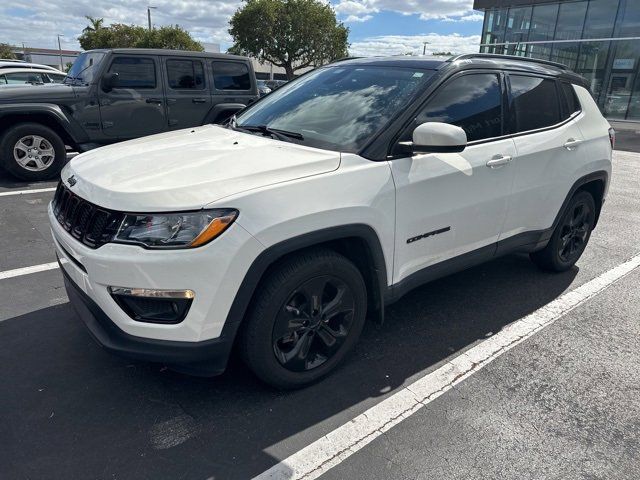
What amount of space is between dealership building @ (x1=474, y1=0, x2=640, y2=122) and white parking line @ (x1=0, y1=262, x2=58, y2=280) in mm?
21638

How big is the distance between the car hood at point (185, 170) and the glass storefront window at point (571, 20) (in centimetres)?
2375

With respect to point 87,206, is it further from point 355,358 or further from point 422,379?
point 422,379

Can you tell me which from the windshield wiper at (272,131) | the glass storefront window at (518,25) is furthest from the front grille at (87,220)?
the glass storefront window at (518,25)

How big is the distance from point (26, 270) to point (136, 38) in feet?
155

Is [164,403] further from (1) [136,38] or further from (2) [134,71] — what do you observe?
(1) [136,38]

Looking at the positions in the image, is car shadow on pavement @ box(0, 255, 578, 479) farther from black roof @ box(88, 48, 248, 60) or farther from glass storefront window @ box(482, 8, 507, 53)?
glass storefront window @ box(482, 8, 507, 53)

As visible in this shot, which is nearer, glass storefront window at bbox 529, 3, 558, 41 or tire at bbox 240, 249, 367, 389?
tire at bbox 240, 249, 367, 389

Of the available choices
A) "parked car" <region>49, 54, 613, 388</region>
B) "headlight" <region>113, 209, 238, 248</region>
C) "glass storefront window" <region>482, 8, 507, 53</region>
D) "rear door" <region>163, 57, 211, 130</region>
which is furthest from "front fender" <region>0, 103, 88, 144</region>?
"glass storefront window" <region>482, 8, 507, 53</region>

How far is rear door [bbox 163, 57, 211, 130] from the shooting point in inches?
311

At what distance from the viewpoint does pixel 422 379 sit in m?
2.77

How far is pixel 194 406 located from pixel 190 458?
14.2 inches

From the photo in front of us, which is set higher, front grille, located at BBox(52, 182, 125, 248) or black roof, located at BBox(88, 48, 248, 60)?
black roof, located at BBox(88, 48, 248, 60)

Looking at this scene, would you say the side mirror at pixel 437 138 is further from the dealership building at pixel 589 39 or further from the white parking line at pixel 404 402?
the dealership building at pixel 589 39

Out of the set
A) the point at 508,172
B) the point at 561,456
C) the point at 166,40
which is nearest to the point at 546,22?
the point at 508,172
